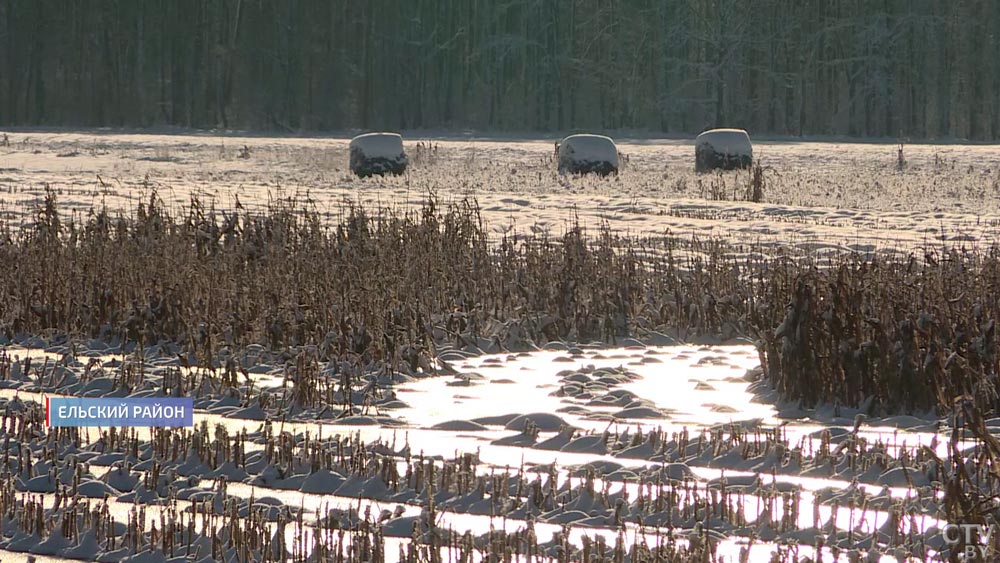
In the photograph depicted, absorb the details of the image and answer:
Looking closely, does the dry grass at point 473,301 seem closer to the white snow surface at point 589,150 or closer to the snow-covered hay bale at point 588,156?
the snow-covered hay bale at point 588,156

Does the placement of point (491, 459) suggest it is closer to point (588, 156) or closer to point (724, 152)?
point (588, 156)

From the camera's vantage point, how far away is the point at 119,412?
6715 millimetres

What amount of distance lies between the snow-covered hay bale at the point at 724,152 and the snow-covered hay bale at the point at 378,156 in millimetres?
6076

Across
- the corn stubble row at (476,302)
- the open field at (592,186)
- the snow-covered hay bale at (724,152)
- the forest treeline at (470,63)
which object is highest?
the forest treeline at (470,63)

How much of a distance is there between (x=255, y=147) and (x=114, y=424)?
30.4 meters

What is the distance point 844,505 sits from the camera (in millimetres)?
4938

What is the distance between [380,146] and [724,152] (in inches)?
273

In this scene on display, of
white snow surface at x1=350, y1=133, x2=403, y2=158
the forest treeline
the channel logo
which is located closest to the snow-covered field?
the channel logo

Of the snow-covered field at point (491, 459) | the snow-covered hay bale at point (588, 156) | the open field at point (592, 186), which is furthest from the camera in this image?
the snow-covered hay bale at point (588, 156)

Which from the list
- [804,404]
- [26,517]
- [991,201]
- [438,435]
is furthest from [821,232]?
[26,517]

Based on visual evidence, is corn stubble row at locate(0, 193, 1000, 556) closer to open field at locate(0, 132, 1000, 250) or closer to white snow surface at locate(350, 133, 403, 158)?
open field at locate(0, 132, 1000, 250)

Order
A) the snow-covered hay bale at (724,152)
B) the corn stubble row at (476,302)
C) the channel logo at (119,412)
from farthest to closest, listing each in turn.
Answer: the snow-covered hay bale at (724,152) < the corn stubble row at (476,302) < the channel logo at (119,412)

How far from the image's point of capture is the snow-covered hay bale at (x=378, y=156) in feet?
81.0

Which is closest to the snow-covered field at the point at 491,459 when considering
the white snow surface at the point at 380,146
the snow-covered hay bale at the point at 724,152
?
the white snow surface at the point at 380,146
